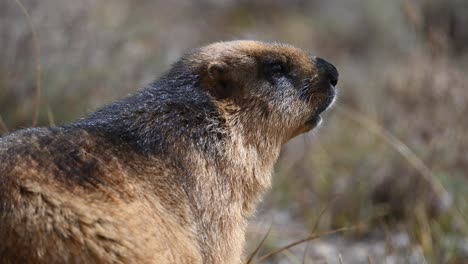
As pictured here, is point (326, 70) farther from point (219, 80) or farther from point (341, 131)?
point (341, 131)

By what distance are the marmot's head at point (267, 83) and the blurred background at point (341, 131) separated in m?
1.43

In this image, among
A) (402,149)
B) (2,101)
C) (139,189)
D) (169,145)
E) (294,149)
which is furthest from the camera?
(294,149)

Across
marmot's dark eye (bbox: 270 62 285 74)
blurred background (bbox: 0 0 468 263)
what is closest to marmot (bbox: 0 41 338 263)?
marmot's dark eye (bbox: 270 62 285 74)

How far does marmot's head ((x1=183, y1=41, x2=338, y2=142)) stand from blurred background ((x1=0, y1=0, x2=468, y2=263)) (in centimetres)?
143

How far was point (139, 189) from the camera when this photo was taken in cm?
471

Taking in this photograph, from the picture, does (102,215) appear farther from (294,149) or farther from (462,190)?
(294,149)

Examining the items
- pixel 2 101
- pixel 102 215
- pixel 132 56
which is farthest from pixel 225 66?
pixel 132 56

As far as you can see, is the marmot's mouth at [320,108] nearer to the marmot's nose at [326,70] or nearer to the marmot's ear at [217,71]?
the marmot's nose at [326,70]

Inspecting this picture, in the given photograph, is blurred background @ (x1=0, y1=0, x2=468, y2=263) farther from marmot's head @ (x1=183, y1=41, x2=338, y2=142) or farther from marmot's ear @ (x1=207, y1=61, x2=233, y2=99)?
marmot's ear @ (x1=207, y1=61, x2=233, y2=99)

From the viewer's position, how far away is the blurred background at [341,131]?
7.95 metres

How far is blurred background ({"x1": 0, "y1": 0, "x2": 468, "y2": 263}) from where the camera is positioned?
26.1 feet

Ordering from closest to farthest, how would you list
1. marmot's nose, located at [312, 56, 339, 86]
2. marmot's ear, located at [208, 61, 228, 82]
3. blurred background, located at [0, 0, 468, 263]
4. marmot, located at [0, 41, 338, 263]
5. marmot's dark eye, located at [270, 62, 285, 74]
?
marmot, located at [0, 41, 338, 263], marmot's ear, located at [208, 61, 228, 82], marmot's dark eye, located at [270, 62, 285, 74], marmot's nose, located at [312, 56, 339, 86], blurred background, located at [0, 0, 468, 263]

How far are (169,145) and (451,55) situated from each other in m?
6.41

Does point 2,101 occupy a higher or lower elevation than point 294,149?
higher
